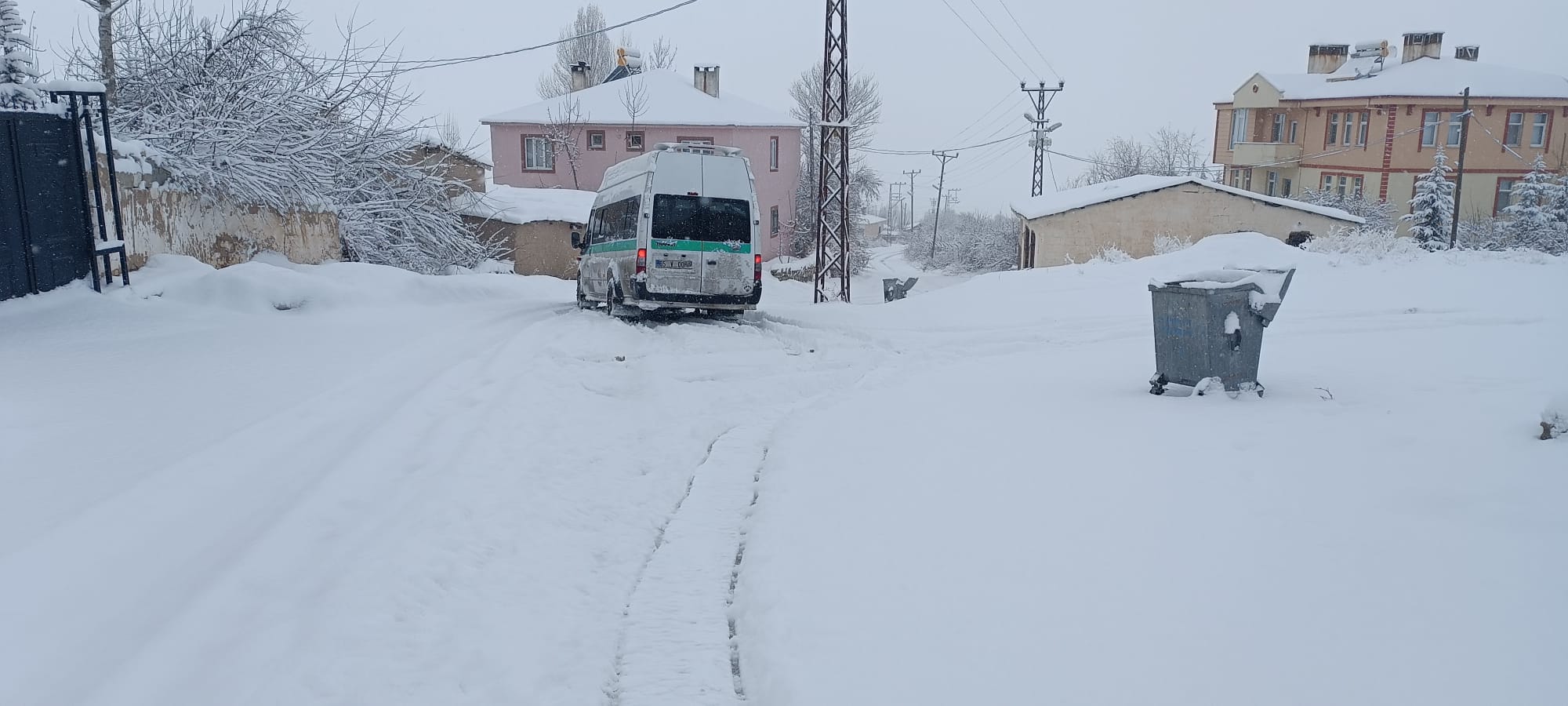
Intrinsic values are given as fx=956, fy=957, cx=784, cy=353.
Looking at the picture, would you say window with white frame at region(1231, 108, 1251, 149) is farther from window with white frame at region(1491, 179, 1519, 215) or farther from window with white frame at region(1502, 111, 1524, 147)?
window with white frame at region(1491, 179, 1519, 215)

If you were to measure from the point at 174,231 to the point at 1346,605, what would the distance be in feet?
50.6

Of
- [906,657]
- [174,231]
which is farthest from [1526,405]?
[174,231]

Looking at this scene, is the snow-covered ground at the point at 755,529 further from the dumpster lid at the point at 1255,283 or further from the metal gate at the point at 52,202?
the dumpster lid at the point at 1255,283

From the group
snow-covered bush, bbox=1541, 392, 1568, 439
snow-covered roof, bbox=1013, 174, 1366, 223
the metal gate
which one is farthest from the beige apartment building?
the metal gate

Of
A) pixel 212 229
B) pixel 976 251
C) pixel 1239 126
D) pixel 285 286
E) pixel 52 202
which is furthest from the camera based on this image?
pixel 976 251

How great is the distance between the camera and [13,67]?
11484 millimetres

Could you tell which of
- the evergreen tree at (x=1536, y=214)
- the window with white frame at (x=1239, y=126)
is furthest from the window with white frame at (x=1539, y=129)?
the window with white frame at (x=1239, y=126)

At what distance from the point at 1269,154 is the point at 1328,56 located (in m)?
8.81

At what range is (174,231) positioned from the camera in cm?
1412

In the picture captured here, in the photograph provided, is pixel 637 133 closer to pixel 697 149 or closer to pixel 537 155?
pixel 537 155

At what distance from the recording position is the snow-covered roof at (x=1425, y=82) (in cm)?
4412

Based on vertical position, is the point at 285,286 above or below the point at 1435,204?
below

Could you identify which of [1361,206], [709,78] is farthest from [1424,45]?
[709,78]

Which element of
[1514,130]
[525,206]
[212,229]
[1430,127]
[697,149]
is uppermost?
[1430,127]
